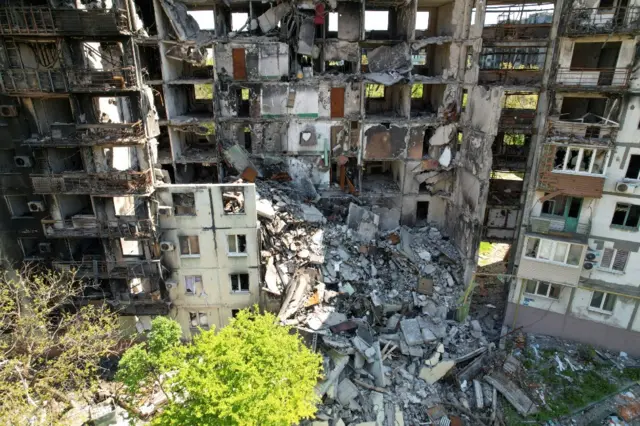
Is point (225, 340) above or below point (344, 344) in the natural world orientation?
above

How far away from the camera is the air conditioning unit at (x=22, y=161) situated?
24.1 meters

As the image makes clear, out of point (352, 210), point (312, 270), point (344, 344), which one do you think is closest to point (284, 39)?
point (352, 210)

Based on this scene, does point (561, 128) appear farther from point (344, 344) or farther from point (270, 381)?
point (270, 381)

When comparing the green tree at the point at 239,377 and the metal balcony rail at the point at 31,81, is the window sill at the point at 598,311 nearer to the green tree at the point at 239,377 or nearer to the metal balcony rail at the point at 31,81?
the green tree at the point at 239,377

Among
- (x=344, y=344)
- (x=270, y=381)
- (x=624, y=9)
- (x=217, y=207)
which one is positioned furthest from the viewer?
(x=217, y=207)

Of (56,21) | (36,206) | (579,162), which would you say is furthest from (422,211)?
(56,21)

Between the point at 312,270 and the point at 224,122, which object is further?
the point at 224,122

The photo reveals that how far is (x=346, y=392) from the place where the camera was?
891 inches

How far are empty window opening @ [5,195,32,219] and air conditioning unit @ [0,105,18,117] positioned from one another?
5171 millimetres

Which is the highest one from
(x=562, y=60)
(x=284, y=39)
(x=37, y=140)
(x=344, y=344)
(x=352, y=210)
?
(x=284, y=39)

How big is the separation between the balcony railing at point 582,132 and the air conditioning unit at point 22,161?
30979mm

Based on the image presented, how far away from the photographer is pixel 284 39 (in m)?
30.7

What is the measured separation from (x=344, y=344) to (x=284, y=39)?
73.6 feet

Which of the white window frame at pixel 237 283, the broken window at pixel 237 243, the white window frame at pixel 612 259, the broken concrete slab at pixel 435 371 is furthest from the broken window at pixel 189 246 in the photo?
the white window frame at pixel 612 259
